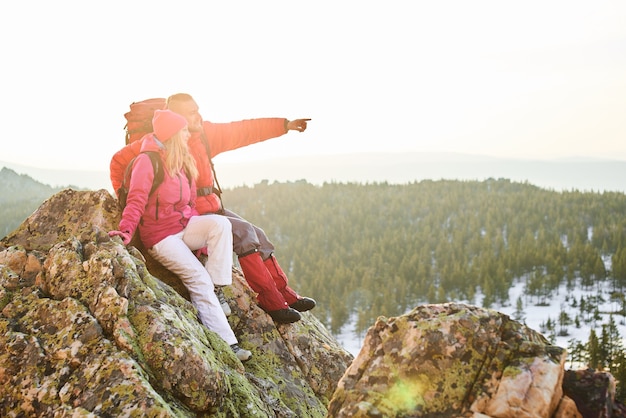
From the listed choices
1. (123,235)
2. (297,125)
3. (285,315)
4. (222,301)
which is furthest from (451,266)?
(123,235)

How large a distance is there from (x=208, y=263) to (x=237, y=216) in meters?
1.48

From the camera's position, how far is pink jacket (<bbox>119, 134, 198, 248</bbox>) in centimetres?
696

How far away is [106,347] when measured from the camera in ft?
16.9

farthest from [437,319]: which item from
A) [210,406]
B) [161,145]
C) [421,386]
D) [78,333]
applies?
[161,145]

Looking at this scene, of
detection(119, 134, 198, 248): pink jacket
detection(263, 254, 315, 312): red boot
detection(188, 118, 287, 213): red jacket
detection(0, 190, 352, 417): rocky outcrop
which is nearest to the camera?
detection(0, 190, 352, 417): rocky outcrop

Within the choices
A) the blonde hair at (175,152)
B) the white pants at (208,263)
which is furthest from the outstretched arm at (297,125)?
the white pants at (208,263)

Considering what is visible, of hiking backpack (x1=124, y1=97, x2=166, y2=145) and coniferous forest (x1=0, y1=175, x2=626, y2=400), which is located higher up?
hiking backpack (x1=124, y1=97, x2=166, y2=145)

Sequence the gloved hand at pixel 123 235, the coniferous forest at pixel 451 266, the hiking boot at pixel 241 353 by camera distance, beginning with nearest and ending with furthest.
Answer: the gloved hand at pixel 123 235 < the hiking boot at pixel 241 353 < the coniferous forest at pixel 451 266

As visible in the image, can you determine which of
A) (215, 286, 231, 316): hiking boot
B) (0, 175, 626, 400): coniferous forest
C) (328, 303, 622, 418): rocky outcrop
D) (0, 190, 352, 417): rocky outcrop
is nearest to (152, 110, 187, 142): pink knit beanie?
(0, 190, 352, 417): rocky outcrop

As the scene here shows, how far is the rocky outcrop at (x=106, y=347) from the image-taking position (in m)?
4.85

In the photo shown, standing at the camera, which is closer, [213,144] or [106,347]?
[106,347]

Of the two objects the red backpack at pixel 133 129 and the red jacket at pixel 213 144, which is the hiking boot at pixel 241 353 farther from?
the red backpack at pixel 133 129

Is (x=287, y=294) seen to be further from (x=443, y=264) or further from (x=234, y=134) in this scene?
(x=443, y=264)

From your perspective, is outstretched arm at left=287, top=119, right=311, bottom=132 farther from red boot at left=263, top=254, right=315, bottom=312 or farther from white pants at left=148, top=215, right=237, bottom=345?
white pants at left=148, top=215, right=237, bottom=345
